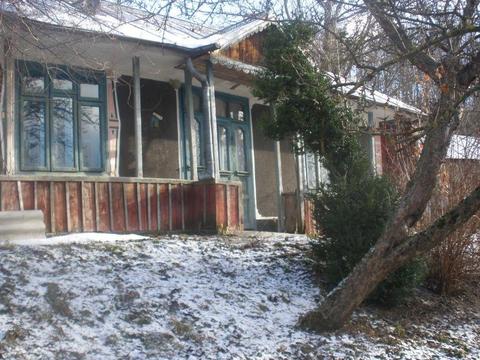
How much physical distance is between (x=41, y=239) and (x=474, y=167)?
5901 mm

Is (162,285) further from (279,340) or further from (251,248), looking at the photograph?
(251,248)

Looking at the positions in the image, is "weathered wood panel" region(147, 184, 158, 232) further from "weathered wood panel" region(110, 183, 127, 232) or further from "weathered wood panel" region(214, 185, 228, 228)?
"weathered wood panel" region(214, 185, 228, 228)

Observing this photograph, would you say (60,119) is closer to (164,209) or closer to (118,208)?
(118,208)

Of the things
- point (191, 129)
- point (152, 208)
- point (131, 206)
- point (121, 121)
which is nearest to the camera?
point (131, 206)

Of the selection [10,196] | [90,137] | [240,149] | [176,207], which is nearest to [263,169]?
[240,149]

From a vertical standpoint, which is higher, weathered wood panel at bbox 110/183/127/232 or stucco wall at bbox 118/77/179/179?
stucco wall at bbox 118/77/179/179

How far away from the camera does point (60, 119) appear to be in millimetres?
9672

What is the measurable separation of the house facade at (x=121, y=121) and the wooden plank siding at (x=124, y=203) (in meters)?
0.02

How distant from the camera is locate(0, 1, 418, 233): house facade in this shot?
831 cm

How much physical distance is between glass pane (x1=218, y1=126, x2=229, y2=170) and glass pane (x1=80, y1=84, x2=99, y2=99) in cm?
301

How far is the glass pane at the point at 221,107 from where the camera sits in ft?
40.2

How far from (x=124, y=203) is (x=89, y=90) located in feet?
7.42

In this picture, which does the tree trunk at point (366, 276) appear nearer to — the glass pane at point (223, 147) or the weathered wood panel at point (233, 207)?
the weathered wood panel at point (233, 207)

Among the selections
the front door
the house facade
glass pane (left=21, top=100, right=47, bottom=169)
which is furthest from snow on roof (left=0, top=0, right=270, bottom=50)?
glass pane (left=21, top=100, right=47, bottom=169)
